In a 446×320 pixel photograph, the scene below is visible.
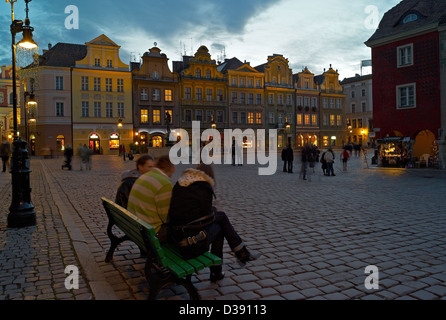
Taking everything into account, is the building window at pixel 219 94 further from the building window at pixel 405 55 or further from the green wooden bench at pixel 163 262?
the green wooden bench at pixel 163 262

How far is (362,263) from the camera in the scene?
5102 mm

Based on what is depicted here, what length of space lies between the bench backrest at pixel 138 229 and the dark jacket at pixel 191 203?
1.25ft

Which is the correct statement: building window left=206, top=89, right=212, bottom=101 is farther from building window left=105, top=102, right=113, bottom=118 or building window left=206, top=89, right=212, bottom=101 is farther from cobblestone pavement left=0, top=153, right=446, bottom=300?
cobblestone pavement left=0, top=153, right=446, bottom=300

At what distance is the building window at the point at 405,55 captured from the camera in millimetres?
23672

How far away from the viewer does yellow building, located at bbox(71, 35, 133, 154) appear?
4806 cm

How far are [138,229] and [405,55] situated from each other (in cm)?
2486

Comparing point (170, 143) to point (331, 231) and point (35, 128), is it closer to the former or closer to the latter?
point (35, 128)

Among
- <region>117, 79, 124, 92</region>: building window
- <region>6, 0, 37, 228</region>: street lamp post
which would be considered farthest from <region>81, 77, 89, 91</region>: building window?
<region>6, 0, 37, 228</region>: street lamp post

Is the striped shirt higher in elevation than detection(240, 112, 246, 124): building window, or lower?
lower

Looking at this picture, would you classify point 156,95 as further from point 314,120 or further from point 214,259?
point 214,259

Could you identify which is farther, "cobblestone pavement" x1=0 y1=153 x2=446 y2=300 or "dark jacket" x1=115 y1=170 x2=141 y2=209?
"dark jacket" x1=115 y1=170 x2=141 y2=209

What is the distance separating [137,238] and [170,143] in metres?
34.0

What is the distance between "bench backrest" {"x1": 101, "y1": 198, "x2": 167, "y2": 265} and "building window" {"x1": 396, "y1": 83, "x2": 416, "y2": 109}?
77.2ft
